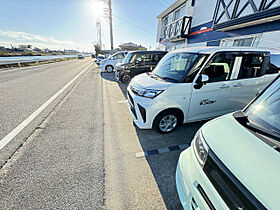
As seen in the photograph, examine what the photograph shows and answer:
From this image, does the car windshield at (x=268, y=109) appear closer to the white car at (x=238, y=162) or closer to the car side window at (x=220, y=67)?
the white car at (x=238, y=162)

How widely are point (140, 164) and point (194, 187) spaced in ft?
3.68

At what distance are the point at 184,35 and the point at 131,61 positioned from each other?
6.13m

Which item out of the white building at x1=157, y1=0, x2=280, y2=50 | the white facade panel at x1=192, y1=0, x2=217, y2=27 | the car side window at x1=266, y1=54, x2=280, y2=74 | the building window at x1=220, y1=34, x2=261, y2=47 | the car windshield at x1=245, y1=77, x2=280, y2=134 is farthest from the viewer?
the white facade panel at x1=192, y1=0, x2=217, y2=27

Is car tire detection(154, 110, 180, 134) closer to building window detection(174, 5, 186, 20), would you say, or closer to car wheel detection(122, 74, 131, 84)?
car wheel detection(122, 74, 131, 84)

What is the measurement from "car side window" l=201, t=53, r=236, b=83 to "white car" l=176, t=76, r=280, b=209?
1206 mm

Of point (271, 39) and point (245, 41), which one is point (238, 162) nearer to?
point (271, 39)

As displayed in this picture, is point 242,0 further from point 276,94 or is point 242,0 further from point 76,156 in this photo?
point 76,156

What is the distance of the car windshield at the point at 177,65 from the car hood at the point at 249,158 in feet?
5.11

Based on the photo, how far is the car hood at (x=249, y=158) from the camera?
0.68 metres

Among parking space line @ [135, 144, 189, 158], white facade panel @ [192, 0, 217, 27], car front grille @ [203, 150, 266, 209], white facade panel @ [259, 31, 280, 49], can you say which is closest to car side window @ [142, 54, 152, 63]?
white facade panel @ [259, 31, 280, 49]

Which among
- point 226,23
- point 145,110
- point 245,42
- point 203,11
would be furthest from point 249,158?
point 203,11

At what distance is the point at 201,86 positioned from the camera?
2.45 metres

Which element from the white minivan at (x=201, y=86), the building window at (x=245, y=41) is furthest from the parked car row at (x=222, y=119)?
the building window at (x=245, y=41)

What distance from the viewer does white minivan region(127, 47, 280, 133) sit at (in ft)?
7.86
